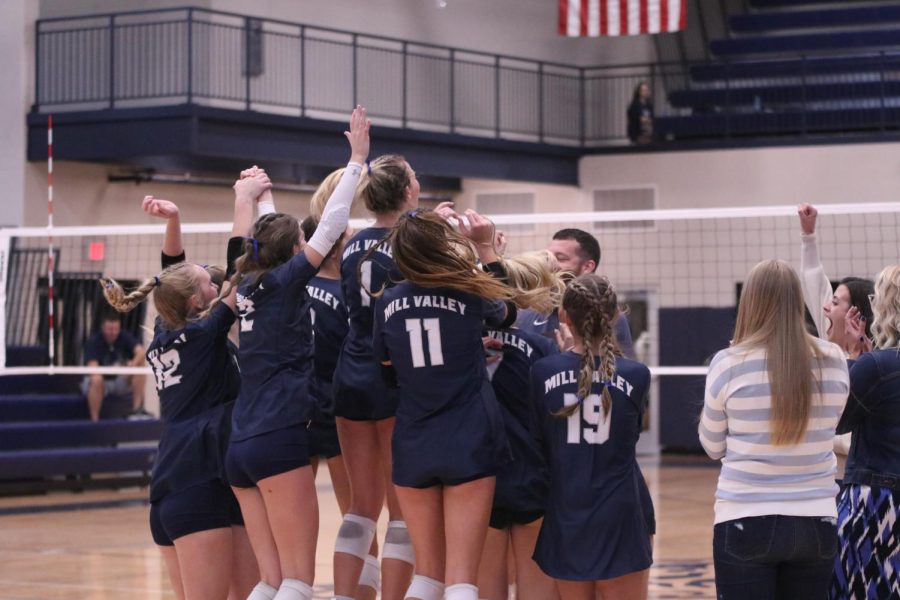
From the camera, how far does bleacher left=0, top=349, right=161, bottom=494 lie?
47.6 feet

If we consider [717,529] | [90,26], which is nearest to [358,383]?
[717,529]

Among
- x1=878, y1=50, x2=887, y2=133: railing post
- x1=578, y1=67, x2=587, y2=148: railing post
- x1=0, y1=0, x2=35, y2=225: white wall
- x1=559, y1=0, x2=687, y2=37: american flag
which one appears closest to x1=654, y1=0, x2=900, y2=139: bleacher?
x1=878, y1=50, x2=887, y2=133: railing post

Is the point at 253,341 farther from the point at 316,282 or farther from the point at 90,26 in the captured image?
the point at 90,26

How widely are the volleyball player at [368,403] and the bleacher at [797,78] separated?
47.4 feet

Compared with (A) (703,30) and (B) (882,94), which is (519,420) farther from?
(A) (703,30)

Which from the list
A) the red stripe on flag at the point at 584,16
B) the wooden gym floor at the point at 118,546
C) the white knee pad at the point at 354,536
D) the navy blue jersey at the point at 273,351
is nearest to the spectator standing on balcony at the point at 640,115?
the red stripe on flag at the point at 584,16

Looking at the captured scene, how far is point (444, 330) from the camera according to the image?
15.2 feet

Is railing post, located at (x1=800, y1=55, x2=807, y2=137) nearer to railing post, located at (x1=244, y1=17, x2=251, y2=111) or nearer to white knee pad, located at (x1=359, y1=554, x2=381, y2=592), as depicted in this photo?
railing post, located at (x1=244, y1=17, x2=251, y2=111)

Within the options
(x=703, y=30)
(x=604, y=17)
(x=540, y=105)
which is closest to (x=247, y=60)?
(x=540, y=105)

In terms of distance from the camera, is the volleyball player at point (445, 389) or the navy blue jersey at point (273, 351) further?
the navy blue jersey at point (273, 351)

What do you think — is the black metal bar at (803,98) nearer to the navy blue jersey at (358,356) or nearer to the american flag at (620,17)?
the american flag at (620,17)

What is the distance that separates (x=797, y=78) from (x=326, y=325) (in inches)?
638

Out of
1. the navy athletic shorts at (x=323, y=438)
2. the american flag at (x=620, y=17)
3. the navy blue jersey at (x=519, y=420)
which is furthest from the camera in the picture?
the american flag at (x=620, y=17)

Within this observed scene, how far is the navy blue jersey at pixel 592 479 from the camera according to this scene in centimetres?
446
